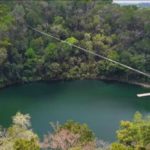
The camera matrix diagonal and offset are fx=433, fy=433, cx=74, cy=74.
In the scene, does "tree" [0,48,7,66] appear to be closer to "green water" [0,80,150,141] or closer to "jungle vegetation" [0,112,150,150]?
"green water" [0,80,150,141]

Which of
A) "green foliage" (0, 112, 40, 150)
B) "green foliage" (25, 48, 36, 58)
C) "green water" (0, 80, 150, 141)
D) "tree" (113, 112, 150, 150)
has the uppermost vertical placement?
"green foliage" (25, 48, 36, 58)

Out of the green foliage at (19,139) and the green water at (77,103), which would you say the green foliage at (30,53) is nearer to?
the green water at (77,103)

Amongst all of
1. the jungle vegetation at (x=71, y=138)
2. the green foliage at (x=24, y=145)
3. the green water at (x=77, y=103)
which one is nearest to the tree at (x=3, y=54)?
the green water at (x=77, y=103)

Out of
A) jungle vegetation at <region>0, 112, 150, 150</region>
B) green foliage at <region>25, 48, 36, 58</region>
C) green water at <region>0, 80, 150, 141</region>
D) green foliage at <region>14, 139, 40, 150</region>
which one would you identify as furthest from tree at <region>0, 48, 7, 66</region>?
green foliage at <region>14, 139, 40, 150</region>

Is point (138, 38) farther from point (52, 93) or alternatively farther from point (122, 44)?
point (52, 93)

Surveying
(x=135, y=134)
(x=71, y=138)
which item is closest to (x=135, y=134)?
(x=135, y=134)

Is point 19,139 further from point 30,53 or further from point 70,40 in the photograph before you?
point 70,40
